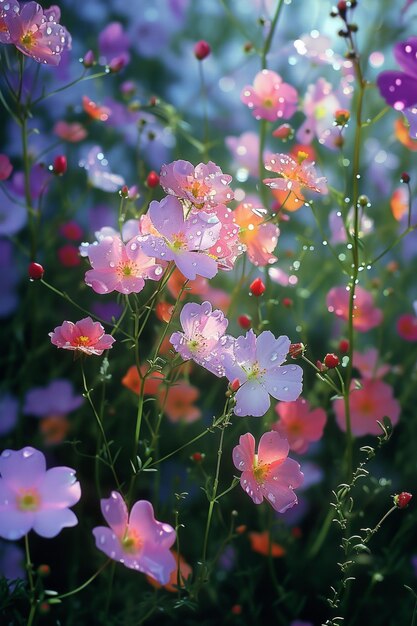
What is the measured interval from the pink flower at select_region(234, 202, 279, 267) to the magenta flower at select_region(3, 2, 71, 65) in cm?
24

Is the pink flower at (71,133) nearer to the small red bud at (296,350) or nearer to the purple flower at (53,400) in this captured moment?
the purple flower at (53,400)

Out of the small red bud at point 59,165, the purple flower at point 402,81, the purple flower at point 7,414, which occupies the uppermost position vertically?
the purple flower at point 402,81

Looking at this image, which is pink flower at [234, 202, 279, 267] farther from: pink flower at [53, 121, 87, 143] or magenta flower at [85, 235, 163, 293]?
pink flower at [53, 121, 87, 143]

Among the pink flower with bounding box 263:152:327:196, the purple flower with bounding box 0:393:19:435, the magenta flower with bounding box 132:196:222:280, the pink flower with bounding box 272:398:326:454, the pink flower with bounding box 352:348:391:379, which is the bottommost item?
the purple flower with bounding box 0:393:19:435

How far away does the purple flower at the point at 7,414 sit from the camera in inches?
45.6

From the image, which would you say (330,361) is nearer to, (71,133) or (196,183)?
(196,183)

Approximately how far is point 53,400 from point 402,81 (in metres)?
0.65

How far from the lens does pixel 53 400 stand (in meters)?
1.16

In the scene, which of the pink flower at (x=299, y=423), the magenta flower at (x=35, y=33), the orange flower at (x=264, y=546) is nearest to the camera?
the magenta flower at (x=35, y=33)

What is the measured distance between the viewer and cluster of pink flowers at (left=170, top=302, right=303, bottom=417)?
737 millimetres

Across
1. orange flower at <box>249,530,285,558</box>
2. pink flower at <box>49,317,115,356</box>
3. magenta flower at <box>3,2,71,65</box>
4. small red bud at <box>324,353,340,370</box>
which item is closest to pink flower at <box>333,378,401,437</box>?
orange flower at <box>249,530,285,558</box>

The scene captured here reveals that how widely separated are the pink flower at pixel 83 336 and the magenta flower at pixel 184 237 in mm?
84

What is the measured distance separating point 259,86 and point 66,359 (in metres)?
0.51

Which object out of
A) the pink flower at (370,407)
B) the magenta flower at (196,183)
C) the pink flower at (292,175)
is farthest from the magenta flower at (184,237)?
the pink flower at (370,407)
